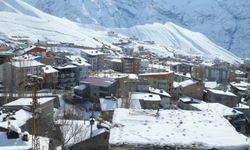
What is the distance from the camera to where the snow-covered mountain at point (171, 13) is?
158000mm

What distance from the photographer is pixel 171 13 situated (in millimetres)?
178500

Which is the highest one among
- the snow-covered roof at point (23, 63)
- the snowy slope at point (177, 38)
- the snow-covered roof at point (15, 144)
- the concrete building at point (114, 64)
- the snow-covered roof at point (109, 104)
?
the snowy slope at point (177, 38)

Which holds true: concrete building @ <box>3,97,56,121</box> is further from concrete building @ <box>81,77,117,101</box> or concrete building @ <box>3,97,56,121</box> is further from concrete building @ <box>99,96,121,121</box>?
concrete building @ <box>81,77,117,101</box>

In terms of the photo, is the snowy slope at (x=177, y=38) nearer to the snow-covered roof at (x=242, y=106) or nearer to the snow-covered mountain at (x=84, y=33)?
the snow-covered mountain at (x=84, y=33)

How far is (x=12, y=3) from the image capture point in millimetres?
114812

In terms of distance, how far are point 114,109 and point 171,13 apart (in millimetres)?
169310

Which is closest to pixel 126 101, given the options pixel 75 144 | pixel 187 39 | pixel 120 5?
pixel 75 144

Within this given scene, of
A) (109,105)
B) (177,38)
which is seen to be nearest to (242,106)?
(109,105)

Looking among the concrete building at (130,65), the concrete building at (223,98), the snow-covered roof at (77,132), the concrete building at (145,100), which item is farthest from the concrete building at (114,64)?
the snow-covered roof at (77,132)

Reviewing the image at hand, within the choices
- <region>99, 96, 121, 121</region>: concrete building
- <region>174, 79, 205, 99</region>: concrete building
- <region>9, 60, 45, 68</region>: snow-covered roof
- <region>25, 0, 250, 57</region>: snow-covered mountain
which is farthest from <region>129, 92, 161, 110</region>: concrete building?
<region>25, 0, 250, 57</region>: snow-covered mountain

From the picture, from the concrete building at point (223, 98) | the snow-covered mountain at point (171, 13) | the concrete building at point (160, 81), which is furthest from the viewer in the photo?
the snow-covered mountain at point (171, 13)

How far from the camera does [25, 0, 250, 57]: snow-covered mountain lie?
158 meters

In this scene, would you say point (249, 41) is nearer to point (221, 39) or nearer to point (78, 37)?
point (221, 39)

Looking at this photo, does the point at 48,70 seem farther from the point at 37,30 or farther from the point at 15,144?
the point at 37,30
